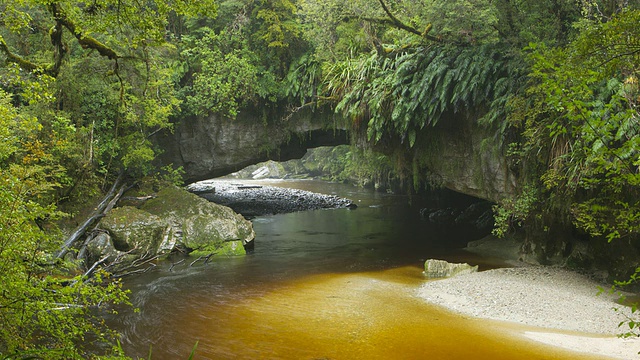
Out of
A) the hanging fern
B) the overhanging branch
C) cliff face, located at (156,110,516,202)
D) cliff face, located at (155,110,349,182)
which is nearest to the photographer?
the hanging fern

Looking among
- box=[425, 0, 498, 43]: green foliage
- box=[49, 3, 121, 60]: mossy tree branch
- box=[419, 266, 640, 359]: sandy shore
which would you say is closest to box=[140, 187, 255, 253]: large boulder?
box=[419, 266, 640, 359]: sandy shore

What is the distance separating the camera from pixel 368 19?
1441cm

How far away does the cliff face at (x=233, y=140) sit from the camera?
20.3m

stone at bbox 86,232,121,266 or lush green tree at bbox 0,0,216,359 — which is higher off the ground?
lush green tree at bbox 0,0,216,359

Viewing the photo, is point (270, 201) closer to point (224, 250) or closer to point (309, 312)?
point (224, 250)

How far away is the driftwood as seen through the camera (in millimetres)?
12508

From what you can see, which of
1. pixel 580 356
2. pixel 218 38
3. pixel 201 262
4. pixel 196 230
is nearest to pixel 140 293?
pixel 201 262

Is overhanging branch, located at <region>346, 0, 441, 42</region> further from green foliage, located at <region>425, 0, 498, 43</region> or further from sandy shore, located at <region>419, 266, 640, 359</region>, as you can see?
sandy shore, located at <region>419, 266, 640, 359</region>

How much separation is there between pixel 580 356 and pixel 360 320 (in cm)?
382

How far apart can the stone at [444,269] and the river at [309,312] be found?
541 millimetres

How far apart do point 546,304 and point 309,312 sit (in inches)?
200

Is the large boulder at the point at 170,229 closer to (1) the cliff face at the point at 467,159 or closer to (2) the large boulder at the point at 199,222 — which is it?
(2) the large boulder at the point at 199,222

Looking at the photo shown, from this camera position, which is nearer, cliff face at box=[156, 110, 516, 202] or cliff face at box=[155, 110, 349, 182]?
cliff face at box=[156, 110, 516, 202]

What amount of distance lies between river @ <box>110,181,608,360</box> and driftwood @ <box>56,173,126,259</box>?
231 cm
